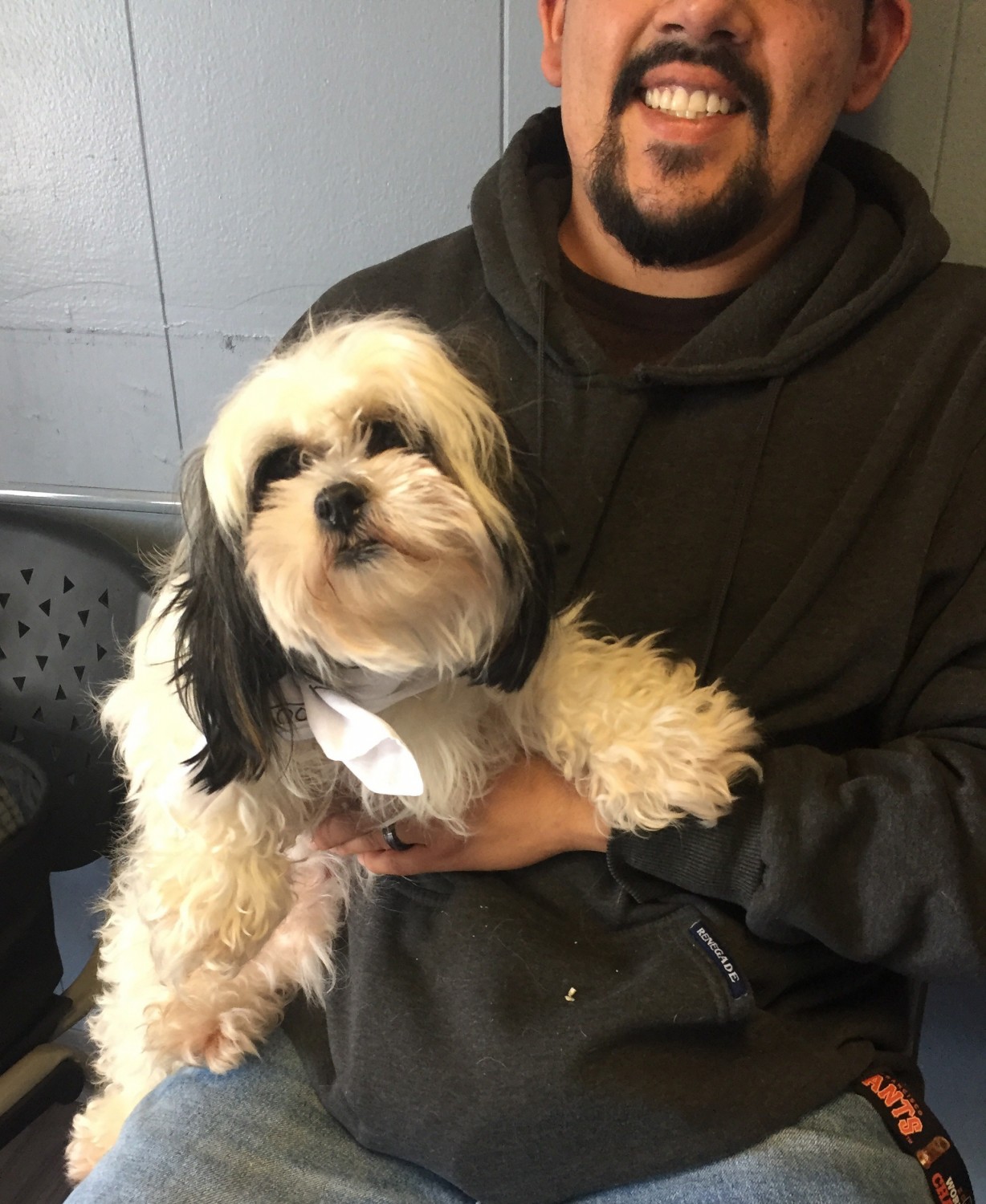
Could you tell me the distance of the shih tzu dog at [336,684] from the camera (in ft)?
3.17

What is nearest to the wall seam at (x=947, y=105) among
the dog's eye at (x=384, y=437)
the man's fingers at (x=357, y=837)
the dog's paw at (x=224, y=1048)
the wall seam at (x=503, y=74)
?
the wall seam at (x=503, y=74)

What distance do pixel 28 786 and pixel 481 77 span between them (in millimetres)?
1514

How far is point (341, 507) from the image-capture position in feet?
3.05

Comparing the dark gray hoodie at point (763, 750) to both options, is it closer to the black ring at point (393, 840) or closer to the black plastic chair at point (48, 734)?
the black ring at point (393, 840)

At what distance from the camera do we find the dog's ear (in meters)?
1.00

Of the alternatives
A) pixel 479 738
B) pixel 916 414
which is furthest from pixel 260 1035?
pixel 916 414

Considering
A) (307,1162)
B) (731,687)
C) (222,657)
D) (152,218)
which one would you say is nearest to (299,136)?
(152,218)

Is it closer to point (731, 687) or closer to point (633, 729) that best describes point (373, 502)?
point (633, 729)

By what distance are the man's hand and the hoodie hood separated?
63cm

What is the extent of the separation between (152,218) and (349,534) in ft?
4.04

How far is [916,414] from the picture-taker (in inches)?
51.2

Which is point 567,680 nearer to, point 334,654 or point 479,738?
point 479,738

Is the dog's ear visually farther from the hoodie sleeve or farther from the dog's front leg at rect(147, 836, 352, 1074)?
the hoodie sleeve

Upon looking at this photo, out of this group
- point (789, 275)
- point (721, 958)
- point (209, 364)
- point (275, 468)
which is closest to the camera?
point (275, 468)
